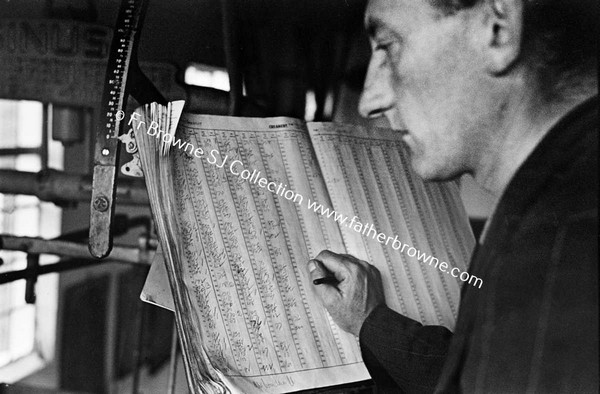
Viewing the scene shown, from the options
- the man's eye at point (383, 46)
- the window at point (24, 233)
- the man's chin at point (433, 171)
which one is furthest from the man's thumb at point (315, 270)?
the window at point (24, 233)

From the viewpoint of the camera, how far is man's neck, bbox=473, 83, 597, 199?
0.72 meters

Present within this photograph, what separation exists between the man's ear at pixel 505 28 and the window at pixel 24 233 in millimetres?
594

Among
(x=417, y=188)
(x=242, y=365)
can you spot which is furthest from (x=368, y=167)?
(x=242, y=365)

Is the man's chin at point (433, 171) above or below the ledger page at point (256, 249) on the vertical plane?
above

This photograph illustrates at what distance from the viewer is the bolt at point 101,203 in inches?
31.5

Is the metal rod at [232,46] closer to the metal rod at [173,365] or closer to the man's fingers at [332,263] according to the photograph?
the man's fingers at [332,263]

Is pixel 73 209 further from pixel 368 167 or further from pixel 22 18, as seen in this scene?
pixel 368 167

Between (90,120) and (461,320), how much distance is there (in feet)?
1.86

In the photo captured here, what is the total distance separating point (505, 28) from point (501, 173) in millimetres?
160

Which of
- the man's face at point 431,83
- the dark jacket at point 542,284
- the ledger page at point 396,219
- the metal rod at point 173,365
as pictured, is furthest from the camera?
the metal rod at point 173,365

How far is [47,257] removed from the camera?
951 mm

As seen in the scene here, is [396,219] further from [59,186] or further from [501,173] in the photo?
[59,186]

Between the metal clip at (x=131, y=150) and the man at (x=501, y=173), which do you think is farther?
the metal clip at (x=131, y=150)

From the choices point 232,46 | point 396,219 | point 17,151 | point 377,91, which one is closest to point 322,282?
point 396,219
